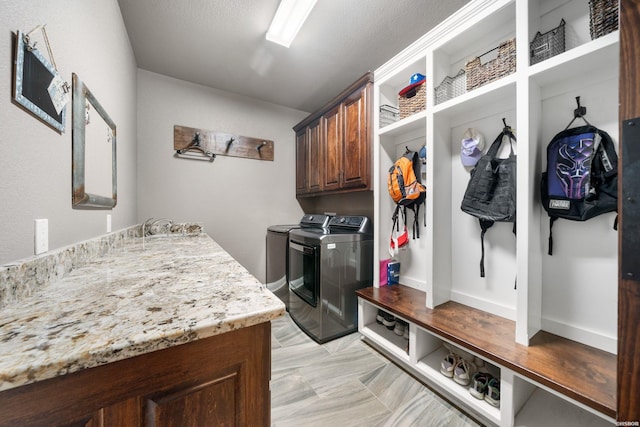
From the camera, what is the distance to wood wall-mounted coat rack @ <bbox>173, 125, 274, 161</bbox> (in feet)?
8.30

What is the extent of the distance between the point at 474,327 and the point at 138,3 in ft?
10.1

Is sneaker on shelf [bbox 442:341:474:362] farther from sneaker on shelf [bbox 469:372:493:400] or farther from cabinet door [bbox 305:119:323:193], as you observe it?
cabinet door [bbox 305:119:323:193]

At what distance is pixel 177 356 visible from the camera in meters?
0.49

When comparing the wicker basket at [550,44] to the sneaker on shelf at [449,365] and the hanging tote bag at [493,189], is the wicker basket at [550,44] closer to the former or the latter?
the hanging tote bag at [493,189]

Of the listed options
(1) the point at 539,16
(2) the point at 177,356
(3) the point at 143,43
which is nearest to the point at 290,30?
(3) the point at 143,43

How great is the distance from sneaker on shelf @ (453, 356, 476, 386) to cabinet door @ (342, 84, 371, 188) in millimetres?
1469

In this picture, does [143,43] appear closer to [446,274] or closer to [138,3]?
[138,3]

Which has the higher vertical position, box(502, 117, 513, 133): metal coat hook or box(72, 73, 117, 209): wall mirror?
box(502, 117, 513, 133): metal coat hook

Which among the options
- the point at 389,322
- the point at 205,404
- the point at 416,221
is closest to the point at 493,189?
the point at 416,221

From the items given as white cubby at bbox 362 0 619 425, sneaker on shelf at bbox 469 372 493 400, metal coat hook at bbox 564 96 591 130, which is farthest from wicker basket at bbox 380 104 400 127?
sneaker on shelf at bbox 469 372 493 400

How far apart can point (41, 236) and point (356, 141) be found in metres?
2.10

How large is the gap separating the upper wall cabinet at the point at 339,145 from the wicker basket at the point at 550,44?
1143 mm

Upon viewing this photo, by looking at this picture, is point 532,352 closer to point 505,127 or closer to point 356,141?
point 505,127

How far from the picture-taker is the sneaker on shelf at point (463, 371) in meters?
1.36
